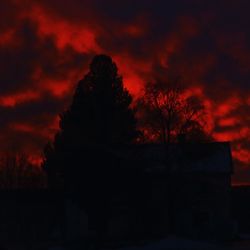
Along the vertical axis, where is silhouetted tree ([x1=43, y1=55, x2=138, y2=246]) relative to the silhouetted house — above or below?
above

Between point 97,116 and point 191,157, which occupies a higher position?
point 97,116

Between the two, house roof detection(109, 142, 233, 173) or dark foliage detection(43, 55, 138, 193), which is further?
dark foliage detection(43, 55, 138, 193)

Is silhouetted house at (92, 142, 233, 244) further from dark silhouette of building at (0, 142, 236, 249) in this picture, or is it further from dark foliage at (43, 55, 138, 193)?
dark foliage at (43, 55, 138, 193)

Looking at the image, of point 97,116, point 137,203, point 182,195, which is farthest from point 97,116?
point 137,203

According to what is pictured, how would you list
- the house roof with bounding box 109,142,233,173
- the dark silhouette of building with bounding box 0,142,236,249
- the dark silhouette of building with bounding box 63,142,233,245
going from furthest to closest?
Result: the house roof with bounding box 109,142,233,173 → the dark silhouette of building with bounding box 63,142,233,245 → the dark silhouette of building with bounding box 0,142,236,249

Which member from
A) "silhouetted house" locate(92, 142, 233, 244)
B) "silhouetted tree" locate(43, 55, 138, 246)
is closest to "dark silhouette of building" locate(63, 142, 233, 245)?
"silhouetted house" locate(92, 142, 233, 244)

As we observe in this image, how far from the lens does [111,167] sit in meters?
47.7

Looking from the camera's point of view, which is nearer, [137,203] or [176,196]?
[137,203]

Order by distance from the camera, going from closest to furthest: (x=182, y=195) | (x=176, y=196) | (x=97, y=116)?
(x=176, y=196) → (x=182, y=195) → (x=97, y=116)

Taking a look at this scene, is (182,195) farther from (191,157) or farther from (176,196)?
(191,157)

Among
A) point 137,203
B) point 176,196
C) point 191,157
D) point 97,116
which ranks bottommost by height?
point 137,203

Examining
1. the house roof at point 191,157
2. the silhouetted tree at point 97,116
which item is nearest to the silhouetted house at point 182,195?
the house roof at point 191,157

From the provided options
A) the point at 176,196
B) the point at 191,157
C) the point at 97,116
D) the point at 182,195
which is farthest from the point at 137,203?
the point at 97,116

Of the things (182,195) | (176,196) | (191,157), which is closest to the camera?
(176,196)
